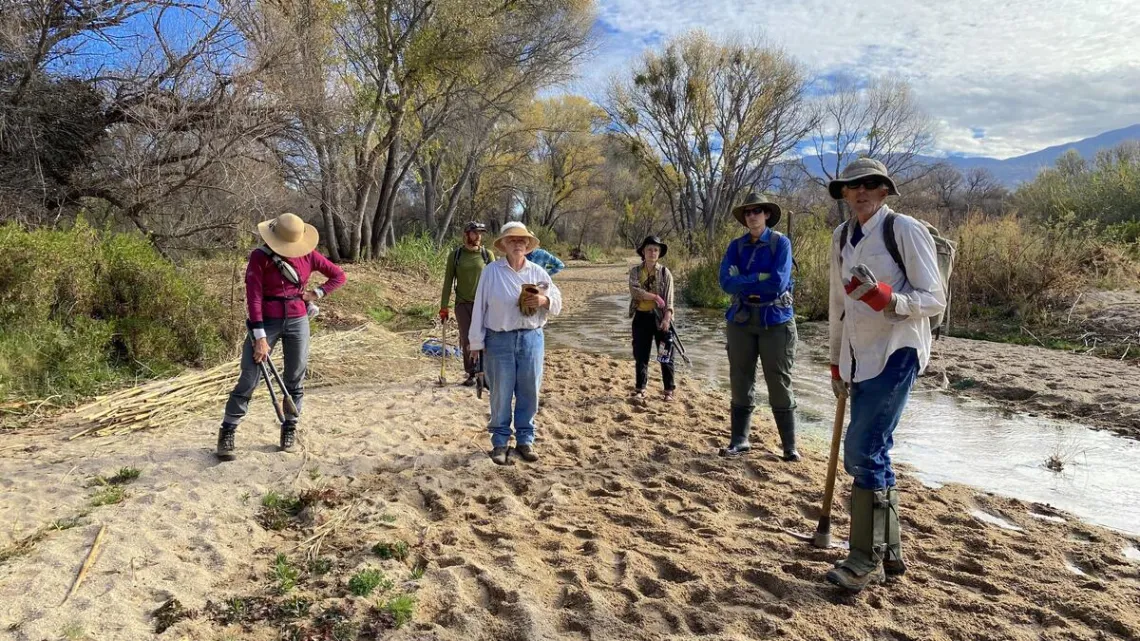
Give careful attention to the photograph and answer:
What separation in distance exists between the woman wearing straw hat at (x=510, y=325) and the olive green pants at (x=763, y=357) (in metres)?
1.47

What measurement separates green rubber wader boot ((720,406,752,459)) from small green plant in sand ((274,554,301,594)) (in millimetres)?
3285

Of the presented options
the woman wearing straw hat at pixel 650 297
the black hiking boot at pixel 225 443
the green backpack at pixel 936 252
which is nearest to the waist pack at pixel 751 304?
the woman wearing straw hat at pixel 650 297

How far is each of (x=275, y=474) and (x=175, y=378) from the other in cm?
256

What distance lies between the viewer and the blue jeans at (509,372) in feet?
16.0

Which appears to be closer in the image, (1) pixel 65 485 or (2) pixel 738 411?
(1) pixel 65 485

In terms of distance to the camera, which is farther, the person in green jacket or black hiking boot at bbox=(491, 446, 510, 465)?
the person in green jacket

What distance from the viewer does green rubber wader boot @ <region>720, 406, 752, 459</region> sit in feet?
17.0

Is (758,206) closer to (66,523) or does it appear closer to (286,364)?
(286,364)

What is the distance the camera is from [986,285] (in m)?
13.0

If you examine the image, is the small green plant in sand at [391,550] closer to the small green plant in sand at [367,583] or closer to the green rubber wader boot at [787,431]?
the small green plant in sand at [367,583]

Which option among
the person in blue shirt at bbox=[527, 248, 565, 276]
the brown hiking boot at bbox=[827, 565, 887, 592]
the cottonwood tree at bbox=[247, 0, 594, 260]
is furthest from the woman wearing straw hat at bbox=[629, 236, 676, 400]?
the cottonwood tree at bbox=[247, 0, 594, 260]

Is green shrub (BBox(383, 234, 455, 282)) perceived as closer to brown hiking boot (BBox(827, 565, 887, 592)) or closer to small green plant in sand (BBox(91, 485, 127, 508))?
small green plant in sand (BBox(91, 485, 127, 508))

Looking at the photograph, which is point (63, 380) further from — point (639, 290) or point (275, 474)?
point (639, 290)

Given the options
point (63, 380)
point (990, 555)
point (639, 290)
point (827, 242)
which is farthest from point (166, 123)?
point (827, 242)
